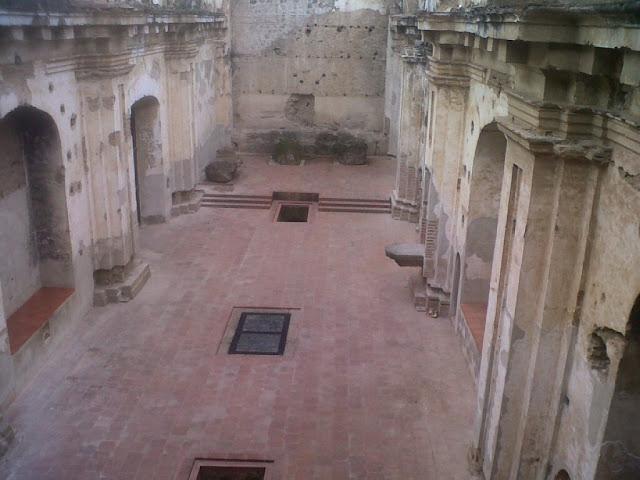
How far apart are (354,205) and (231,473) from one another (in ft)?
34.5

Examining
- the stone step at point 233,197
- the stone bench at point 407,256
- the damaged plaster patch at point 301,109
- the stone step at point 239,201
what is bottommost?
the stone step at point 239,201

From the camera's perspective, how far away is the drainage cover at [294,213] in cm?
1721

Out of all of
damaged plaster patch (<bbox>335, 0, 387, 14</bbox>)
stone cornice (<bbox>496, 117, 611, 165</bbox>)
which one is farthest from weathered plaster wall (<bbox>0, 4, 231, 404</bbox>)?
damaged plaster patch (<bbox>335, 0, 387, 14</bbox>)

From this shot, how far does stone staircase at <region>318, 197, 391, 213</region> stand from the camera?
17.2 meters

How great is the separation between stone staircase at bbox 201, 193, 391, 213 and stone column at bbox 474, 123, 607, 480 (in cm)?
1043

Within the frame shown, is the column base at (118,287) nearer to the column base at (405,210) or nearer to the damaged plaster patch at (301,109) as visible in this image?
the column base at (405,210)

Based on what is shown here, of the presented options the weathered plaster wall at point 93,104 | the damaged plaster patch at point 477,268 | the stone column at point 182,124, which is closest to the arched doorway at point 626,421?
the damaged plaster patch at point 477,268

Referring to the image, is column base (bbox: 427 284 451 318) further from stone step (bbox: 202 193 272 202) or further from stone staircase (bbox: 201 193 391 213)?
stone step (bbox: 202 193 272 202)

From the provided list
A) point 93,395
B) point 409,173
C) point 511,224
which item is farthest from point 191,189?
point 511,224

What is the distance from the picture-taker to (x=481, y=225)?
10.0 metres

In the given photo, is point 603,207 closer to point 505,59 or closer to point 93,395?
point 505,59

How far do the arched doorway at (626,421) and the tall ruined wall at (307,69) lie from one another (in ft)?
57.7

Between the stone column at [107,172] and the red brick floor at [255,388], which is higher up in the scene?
the stone column at [107,172]

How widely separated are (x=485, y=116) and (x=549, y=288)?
382 cm
